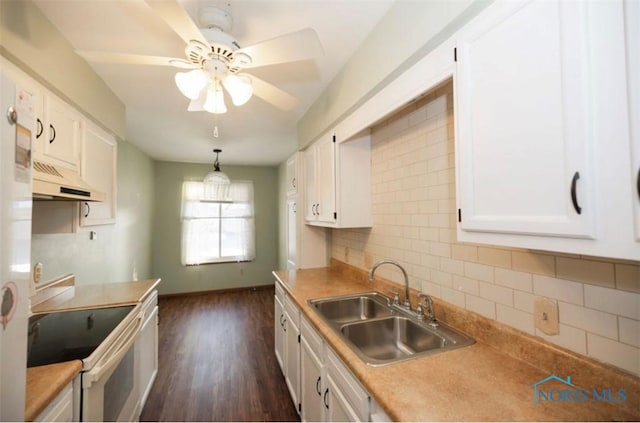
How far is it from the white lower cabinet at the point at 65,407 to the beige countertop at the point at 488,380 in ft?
3.51

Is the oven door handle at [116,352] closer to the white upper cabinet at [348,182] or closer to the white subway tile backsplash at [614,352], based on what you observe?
the white upper cabinet at [348,182]

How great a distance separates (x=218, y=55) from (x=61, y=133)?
3.72 ft

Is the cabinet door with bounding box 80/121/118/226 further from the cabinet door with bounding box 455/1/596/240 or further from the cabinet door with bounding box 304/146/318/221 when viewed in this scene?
the cabinet door with bounding box 455/1/596/240

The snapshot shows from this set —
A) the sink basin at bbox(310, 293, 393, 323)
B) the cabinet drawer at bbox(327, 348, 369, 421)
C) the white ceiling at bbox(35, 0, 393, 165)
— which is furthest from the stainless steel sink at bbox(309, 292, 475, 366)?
the white ceiling at bbox(35, 0, 393, 165)

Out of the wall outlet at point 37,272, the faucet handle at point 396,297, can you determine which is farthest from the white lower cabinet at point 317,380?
the wall outlet at point 37,272

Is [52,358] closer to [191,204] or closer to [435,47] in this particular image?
[435,47]

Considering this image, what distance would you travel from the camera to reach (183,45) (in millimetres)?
1605

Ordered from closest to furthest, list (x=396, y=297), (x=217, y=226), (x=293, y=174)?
(x=396, y=297) → (x=293, y=174) → (x=217, y=226)

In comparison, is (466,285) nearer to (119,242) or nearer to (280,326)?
(280,326)

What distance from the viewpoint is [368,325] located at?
1.48 m

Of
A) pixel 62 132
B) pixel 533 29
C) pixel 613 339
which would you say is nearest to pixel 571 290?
pixel 613 339

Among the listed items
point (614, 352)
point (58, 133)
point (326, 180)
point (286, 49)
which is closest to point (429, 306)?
point (614, 352)

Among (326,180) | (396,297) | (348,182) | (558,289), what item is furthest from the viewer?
(326,180)

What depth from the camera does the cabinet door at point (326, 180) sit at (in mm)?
2145
